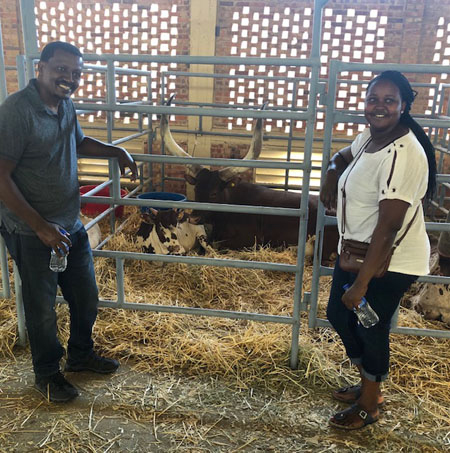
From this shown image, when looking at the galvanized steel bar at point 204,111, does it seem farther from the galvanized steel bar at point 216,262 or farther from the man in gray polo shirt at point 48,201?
the galvanized steel bar at point 216,262

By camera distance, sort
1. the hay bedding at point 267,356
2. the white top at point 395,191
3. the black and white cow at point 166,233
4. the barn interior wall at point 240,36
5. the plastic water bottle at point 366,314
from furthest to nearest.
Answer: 1. the barn interior wall at point 240,36
2. the black and white cow at point 166,233
3. the hay bedding at point 267,356
4. the plastic water bottle at point 366,314
5. the white top at point 395,191

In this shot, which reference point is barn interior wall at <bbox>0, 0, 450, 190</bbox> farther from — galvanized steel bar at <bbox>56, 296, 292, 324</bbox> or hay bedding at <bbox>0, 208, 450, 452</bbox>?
galvanized steel bar at <bbox>56, 296, 292, 324</bbox>

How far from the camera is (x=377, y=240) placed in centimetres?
184

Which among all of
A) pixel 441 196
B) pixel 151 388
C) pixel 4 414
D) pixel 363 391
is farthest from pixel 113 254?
pixel 441 196

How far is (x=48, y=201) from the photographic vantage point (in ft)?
7.36

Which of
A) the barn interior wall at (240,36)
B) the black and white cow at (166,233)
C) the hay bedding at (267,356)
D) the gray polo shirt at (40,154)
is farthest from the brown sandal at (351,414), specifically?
the barn interior wall at (240,36)

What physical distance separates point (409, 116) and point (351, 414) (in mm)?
1369

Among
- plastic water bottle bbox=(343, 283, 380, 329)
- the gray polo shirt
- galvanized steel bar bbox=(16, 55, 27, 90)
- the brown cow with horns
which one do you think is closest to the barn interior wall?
the brown cow with horns

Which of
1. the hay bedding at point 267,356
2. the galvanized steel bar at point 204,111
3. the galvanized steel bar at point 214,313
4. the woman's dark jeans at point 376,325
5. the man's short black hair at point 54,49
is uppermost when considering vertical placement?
the man's short black hair at point 54,49

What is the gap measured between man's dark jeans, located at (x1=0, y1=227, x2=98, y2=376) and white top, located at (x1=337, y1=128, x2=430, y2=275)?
135 centimetres

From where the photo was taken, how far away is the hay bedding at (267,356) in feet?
7.76

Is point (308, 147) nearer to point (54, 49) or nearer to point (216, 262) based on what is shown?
point (216, 262)

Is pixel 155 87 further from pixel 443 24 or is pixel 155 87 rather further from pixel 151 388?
pixel 151 388

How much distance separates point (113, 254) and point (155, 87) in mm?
5081
